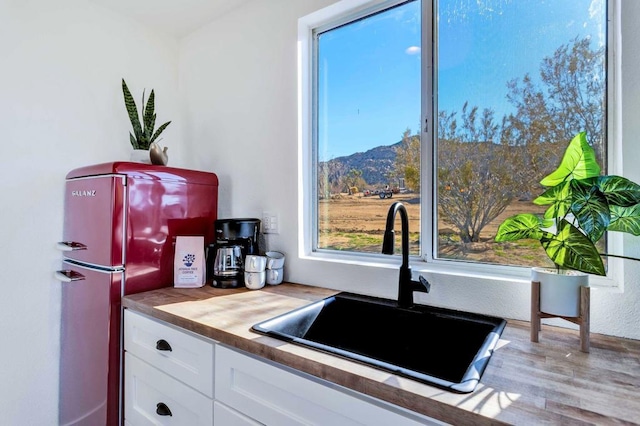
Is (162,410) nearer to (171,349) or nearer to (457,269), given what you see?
(171,349)

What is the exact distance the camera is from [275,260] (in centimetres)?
165

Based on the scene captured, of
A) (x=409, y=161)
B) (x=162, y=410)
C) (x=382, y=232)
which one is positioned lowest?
(x=162, y=410)

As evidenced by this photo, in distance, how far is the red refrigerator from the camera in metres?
1.40

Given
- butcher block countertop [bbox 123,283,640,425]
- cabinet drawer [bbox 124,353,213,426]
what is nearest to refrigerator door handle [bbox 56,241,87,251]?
cabinet drawer [bbox 124,353,213,426]

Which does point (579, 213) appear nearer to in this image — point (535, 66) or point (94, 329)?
point (535, 66)

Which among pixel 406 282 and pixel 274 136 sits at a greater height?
pixel 274 136

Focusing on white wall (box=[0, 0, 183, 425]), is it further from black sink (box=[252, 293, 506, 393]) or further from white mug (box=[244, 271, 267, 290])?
black sink (box=[252, 293, 506, 393])

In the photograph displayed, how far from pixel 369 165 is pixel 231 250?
80 centimetres

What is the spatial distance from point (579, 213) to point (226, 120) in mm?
1812

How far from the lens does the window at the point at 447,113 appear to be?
1168mm

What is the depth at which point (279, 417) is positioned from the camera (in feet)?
2.89

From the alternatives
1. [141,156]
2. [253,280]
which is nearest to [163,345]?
[253,280]

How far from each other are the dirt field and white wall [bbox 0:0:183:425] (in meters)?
1.41

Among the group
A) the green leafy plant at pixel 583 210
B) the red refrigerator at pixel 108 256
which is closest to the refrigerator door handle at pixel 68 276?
the red refrigerator at pixel 108 256
